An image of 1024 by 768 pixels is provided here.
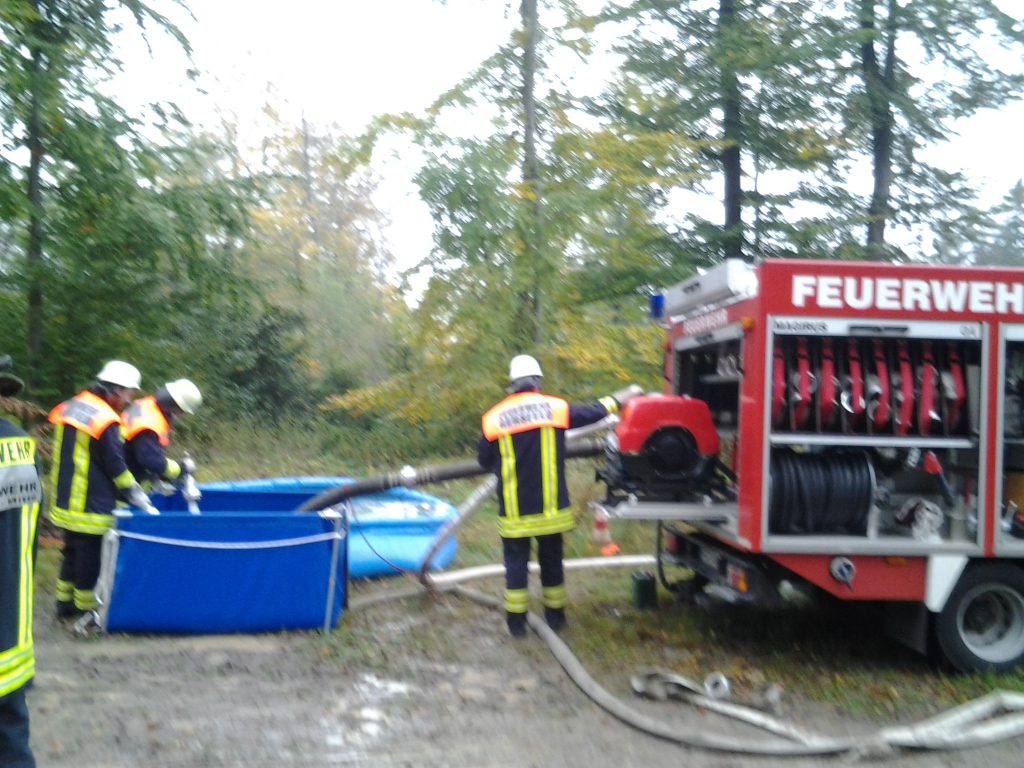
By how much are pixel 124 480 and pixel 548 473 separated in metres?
2.83

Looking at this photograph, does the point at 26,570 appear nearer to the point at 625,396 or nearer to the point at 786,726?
the point at 786,726

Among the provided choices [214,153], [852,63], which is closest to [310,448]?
[214,153]

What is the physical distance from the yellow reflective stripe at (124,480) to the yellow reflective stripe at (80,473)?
22 cm

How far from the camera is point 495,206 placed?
12266mm

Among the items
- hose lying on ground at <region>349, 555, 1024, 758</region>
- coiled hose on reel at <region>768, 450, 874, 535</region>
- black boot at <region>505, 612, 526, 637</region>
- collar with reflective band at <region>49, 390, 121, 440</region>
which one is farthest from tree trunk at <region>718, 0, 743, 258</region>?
hose lying on ground at <region>349, 555, 1024, 758</region>

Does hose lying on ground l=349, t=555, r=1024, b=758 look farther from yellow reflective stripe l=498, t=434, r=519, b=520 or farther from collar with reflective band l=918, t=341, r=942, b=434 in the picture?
collar with reflective band l=918, t=341, r=942, b=434

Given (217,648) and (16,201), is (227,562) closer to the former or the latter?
(217,648)

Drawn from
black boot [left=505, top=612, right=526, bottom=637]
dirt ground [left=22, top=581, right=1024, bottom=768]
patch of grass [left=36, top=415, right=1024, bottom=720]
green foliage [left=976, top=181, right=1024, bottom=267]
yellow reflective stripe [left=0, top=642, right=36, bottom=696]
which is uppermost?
green foliage [left=976, top=181, right=1024, bottom=267]

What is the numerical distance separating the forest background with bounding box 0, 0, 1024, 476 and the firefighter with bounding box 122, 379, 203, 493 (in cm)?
367

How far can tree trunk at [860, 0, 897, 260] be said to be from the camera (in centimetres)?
1767

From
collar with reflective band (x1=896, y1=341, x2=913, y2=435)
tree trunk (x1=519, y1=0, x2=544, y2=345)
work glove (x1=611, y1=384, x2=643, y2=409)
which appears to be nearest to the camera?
collar with reflective band (x1=896, y1=341, x2=913, y2=435)

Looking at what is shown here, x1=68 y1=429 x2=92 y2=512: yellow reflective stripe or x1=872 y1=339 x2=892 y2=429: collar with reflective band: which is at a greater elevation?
x1=872 y1=339 x2=892 y2=429: collar with reflective band

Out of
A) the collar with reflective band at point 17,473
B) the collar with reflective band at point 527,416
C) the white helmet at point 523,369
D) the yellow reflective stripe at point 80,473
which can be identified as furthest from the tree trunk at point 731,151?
the collar with reflective band at point 17,473

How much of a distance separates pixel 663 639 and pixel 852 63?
1447cm
